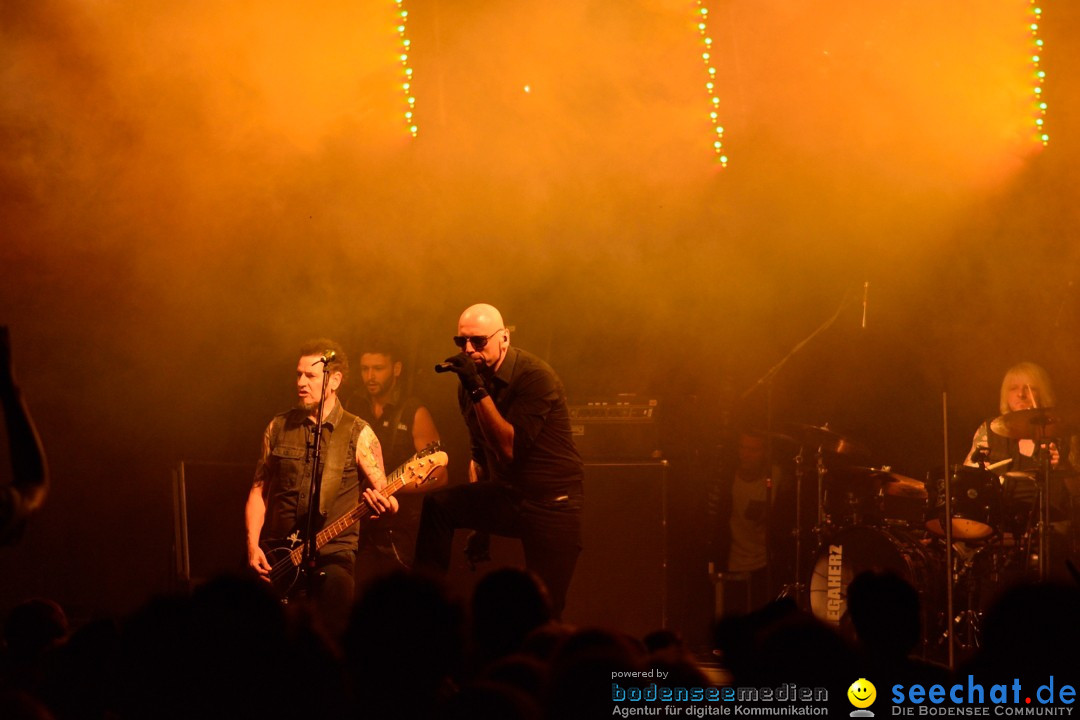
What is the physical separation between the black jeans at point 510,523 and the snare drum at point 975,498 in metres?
3.49

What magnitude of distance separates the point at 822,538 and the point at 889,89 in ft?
11.3

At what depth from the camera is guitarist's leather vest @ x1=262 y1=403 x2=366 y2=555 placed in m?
7.46

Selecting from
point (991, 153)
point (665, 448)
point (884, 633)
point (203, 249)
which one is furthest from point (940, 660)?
point (203, 249)

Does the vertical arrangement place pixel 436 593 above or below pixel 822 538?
above

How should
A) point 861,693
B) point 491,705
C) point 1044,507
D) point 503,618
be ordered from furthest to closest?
1. point 1044,507
2. point 503,618
3. point 861,693
4. point 491,705

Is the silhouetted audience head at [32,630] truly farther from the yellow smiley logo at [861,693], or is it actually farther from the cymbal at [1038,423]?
the cymbal at [1038,423]

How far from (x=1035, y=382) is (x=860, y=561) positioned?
1.92m

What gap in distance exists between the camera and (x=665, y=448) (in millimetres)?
8805

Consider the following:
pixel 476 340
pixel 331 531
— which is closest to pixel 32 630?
pixel 476 340

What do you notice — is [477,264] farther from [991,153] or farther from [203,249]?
[991,153]

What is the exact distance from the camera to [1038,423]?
8.02 m

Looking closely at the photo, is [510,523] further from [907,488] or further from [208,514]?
[907,488]

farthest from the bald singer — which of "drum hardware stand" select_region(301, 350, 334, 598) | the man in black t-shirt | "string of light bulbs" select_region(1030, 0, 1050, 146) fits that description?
"string of light bulbs" select_region(1030, 0, 1050, 146)

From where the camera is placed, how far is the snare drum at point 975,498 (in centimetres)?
840
